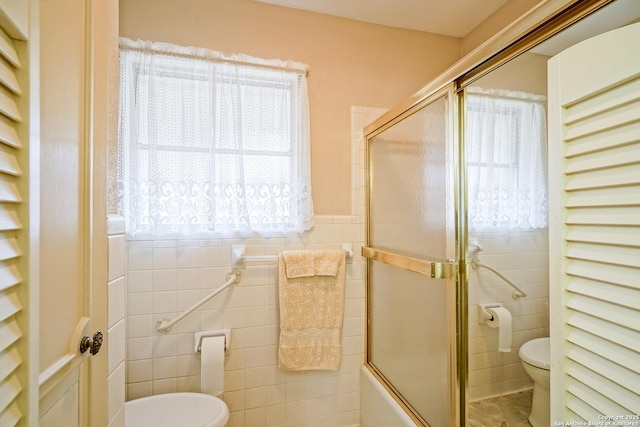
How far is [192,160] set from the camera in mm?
1409

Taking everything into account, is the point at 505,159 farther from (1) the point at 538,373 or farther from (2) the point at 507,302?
(1) the point at 538,373

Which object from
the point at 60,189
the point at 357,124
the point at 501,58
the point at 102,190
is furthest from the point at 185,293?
the point at 501,58

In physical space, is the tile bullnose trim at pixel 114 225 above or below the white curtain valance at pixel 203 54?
below

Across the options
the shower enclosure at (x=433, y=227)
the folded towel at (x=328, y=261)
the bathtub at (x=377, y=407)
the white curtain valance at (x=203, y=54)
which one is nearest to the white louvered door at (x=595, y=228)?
the shower enclosure at (x=433, y=227)

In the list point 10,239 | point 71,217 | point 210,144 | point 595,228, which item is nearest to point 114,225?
point 71,217

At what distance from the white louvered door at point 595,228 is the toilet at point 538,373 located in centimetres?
9

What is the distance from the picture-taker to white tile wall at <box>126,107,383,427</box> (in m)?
1.40

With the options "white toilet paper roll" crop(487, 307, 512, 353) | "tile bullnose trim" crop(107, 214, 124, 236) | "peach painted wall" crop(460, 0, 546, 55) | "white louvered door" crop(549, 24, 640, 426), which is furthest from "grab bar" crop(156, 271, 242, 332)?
"peach painted wall" crop(460, 0, 546, 55)

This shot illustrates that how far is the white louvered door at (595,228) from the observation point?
1.78ft

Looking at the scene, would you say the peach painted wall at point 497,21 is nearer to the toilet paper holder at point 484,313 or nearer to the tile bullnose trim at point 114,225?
the toilet paper holder at point 484,313

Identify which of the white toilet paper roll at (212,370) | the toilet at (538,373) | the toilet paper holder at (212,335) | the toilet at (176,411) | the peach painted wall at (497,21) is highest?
the peach painted wall at (497,21)

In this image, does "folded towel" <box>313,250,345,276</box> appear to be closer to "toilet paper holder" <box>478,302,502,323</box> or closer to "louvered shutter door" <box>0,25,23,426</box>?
"toilet paper holder" <box>478,302,502,323</box>

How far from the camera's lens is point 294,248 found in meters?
1.59

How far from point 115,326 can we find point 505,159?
1309 millimetres
